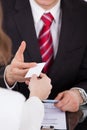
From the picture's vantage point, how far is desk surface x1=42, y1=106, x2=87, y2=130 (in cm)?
109

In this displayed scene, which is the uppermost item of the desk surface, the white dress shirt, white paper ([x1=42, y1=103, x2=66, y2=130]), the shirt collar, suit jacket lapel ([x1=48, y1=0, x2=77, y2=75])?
the white dress shirt

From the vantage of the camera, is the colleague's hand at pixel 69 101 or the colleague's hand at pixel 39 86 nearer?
the colleague's hand at pixel 39 86

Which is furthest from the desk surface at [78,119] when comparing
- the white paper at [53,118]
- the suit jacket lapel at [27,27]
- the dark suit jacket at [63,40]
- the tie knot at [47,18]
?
the tie knot at [47,18]

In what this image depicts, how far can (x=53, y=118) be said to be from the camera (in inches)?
43.4

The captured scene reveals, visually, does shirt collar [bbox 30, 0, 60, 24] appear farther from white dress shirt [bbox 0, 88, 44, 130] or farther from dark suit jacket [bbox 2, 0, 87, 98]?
white dress shirt [bbox 0, 88, 44, 130]

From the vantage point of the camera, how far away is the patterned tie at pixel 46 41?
1.36m

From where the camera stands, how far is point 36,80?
3.25ft

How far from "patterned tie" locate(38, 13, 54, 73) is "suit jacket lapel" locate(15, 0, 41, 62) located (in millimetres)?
33

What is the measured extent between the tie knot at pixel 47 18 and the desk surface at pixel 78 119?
0.41 metres

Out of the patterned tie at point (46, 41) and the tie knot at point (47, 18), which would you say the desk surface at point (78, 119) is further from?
the tie knot at point (47, 18)

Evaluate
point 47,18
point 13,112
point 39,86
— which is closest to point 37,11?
point 47,18

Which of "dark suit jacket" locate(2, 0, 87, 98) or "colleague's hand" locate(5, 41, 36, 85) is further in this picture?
"dark suit jacket" locate(2, 0, 87, 98)

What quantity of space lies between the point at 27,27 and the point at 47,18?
0.10 m

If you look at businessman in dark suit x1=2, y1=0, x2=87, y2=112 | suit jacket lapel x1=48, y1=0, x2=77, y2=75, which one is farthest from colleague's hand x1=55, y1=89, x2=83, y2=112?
suit jacket lapel x1=48, y1=0, x2=77, y2=75
